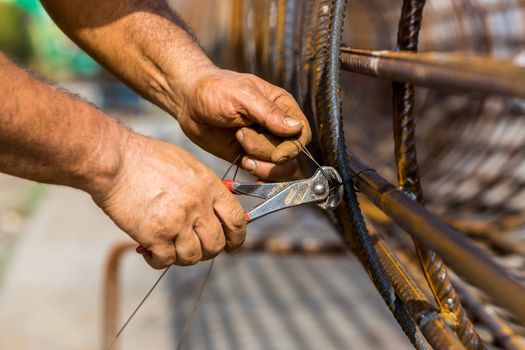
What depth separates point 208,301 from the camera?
116 inches

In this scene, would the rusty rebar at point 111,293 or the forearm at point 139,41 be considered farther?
the rusty rebar at point 111,293

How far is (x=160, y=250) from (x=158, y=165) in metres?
0.11

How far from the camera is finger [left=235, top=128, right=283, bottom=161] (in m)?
1.08

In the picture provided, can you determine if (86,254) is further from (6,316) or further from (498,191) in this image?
(498,191)

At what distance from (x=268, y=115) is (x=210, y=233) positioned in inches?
6.9

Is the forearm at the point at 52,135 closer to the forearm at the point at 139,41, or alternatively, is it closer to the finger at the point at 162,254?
the finger at the point at 162,254

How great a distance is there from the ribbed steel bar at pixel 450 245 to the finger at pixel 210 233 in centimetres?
21

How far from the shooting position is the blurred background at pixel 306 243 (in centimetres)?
222

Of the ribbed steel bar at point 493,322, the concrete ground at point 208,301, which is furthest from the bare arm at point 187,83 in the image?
the concrete ground at point 208,301

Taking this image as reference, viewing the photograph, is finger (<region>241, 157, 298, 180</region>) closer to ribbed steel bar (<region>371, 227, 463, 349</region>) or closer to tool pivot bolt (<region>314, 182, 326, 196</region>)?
tool pivot bolt (<region>314, 182, 326, 196</region>)

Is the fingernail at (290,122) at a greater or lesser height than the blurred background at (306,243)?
greater

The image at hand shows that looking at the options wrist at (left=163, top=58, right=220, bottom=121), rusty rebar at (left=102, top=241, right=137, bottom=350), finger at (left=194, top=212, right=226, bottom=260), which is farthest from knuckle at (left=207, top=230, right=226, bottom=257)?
rusty rebar at (left=102, top=241, right=137, bottom=350)

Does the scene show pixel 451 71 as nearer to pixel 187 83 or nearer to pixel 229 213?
pixel 229 213

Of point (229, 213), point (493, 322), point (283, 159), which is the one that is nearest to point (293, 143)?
point (283, 159)
